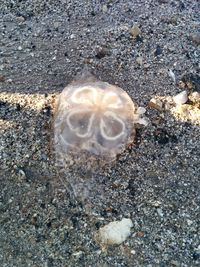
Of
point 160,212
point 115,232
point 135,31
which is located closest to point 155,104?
point 135,31

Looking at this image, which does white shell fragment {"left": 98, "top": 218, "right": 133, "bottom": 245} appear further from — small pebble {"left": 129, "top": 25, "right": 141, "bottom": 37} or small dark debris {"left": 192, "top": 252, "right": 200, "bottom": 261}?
small pebble {"left": 129, "top": 25, "right": 141, "bottom": 37}

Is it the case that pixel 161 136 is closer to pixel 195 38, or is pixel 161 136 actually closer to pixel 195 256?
pixel 195 256

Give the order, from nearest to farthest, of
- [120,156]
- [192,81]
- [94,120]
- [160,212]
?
[160,212]
[120,156]
[94,120]
[192,81]

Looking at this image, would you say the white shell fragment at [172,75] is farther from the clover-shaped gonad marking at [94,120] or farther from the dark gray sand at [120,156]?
the clover-shaped gonad marking at [94,120]

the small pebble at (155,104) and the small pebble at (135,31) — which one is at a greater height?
the small pebble at (135,31)

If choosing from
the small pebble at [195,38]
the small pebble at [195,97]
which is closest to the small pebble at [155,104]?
the small pebble at [195,97]

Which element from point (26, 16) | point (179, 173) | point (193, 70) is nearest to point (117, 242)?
point (179, 173)
